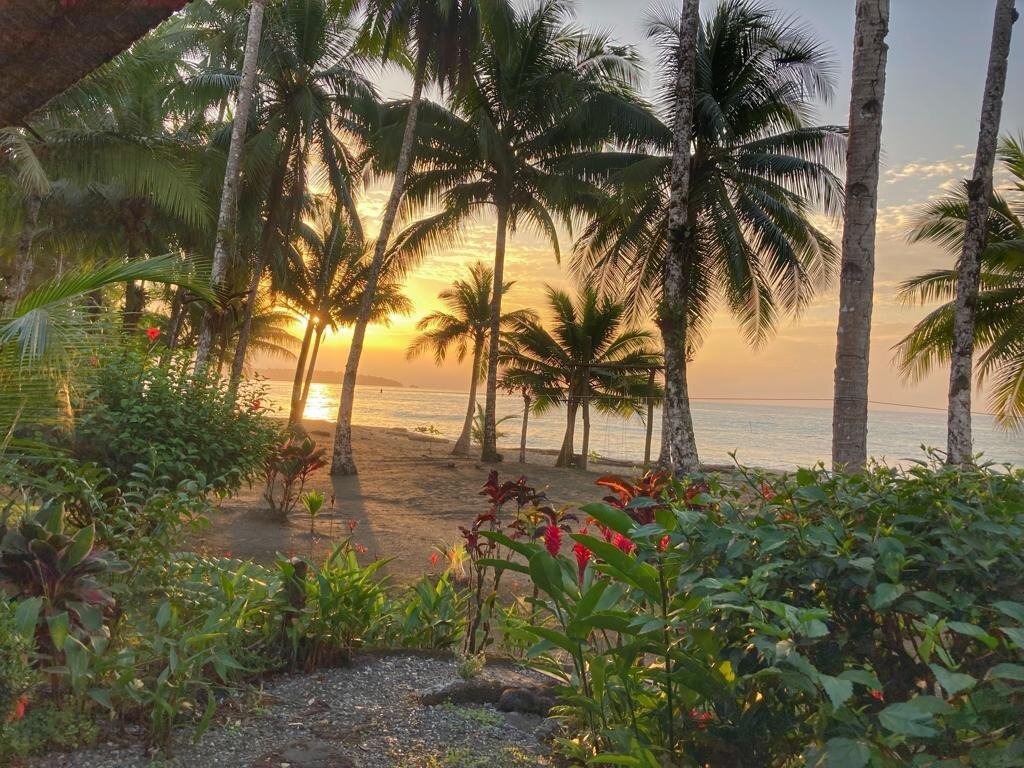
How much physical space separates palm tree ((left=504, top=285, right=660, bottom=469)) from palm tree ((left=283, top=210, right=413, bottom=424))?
691cm

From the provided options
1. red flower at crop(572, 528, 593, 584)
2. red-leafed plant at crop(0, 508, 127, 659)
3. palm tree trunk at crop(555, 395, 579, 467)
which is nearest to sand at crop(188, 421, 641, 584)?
red flower at crop(572, 528, 593, 584)

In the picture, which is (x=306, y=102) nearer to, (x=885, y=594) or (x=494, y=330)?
(x=494, y=330)

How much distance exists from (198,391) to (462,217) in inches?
559

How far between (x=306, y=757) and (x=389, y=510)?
403 inches

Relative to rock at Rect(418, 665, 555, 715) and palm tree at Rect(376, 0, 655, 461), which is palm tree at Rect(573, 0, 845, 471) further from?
rock at Rect(418, 665, 555, 715)

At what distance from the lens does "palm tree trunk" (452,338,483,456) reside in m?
23.7

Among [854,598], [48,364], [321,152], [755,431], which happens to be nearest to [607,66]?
[321,152]

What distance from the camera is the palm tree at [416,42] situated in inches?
661

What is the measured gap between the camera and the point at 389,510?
500 inches

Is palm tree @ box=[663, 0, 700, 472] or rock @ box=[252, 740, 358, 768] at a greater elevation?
palm tree @ box=[663, 0, 700, 472]

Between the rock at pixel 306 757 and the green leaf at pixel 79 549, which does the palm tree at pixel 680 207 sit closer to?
the rock at pixel 306 757

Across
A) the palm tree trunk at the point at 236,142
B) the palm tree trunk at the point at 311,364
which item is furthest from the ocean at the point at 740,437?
the palm tree trunk at the point at 236,142

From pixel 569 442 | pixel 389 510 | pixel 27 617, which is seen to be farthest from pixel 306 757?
pixel 569 442

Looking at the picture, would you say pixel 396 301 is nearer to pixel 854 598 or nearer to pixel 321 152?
pixel 321 152
